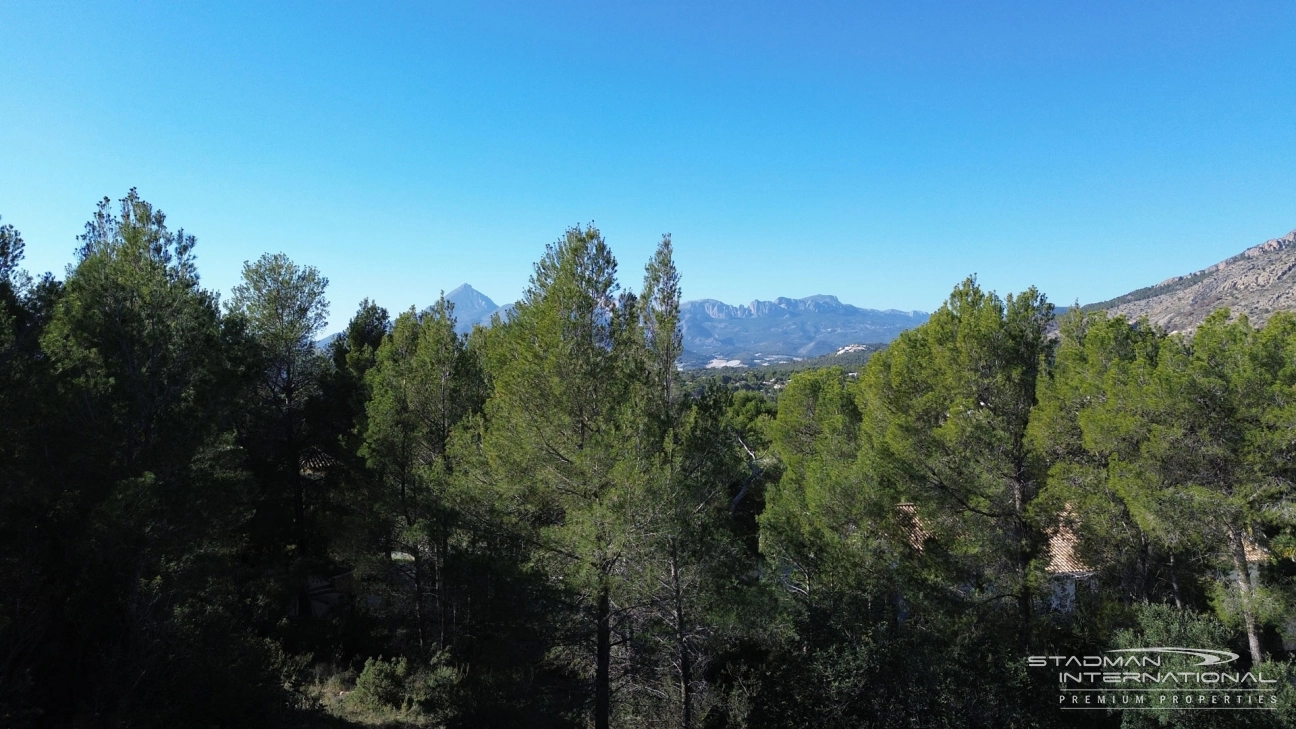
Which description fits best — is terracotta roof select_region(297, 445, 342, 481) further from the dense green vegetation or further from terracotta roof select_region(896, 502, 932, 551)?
terracotta roof select_region(896, 502, 932, 551)

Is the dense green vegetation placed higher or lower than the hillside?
lower

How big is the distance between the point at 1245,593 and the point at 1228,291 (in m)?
125

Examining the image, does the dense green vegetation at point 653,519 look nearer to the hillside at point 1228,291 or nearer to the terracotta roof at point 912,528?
the terracotta roof at point 912,528

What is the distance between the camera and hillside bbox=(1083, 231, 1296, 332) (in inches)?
2968

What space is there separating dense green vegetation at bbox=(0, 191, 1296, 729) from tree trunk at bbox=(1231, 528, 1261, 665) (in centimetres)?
6

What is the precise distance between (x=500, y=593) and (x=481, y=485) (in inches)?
76.1

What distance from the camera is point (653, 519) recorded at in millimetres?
9320

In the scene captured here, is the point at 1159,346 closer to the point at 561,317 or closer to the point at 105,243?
the point at 561,317

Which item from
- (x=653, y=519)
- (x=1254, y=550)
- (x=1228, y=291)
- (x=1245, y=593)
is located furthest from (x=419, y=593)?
(x=1228, y=291)

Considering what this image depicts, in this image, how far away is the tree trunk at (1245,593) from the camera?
10.0 meters

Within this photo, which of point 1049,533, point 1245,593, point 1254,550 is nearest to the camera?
point 1245,593

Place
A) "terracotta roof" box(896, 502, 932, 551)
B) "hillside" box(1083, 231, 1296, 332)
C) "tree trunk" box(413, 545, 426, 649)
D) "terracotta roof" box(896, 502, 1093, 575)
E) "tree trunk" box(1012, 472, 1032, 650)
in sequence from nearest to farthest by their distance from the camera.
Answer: "tree trunk" box(1012, 472, 1032, 650) < "terracotta roof" box(896, 502, 1093, 575) < "terracotta roof" box(896, 502, 932, 551) < "tree trunk" box(413, 545, 426, 649) < "hillside" box(1083, 231, 1296, 332)

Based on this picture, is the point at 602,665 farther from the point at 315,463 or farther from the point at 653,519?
the point at 315,463

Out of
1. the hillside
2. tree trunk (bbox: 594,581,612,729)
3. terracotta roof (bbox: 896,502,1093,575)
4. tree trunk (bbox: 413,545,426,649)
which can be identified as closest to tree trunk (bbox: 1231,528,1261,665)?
terracotta roof (bbox: 896,502,1093,575)
